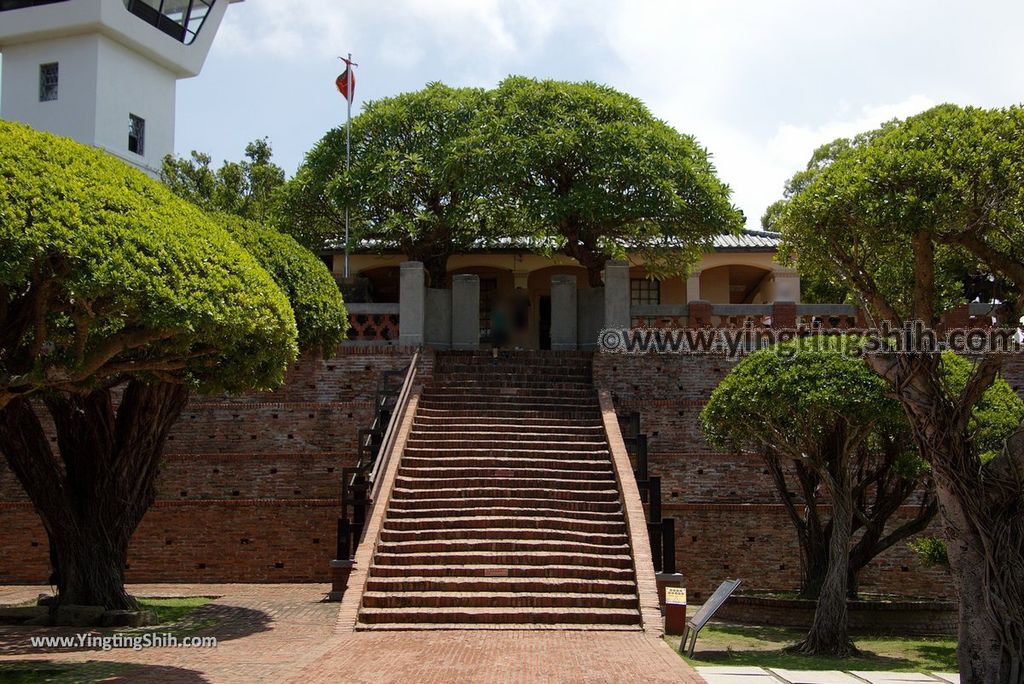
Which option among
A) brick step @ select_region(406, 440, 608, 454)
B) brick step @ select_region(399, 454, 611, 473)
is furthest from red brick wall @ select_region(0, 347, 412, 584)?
brick step @ select_region(399, 454, 611, 473)

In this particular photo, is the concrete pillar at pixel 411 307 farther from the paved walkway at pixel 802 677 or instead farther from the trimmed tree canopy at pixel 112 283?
the paved walkway at pixel 802 677

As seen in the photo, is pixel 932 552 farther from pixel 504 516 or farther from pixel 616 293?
pixel 616 293

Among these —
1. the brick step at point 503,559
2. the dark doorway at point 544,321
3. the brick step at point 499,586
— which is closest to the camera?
the brick step at point 499,586

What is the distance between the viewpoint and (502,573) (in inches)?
533

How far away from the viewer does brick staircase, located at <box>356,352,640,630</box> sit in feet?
42.3

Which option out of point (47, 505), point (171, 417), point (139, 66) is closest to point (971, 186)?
point (171, 417)

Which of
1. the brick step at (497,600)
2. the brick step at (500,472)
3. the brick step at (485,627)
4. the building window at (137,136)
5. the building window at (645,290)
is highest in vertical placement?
the building window at (137,136)

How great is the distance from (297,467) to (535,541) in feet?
19.4

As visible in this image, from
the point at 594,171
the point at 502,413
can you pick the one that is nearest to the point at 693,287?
the point at 594,171

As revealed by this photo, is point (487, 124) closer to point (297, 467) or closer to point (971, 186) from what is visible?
point (297, 467)

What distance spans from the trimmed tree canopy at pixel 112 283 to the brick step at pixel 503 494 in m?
4.23

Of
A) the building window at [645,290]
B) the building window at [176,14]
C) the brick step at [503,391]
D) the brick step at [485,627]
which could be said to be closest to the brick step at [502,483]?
the brick step at [503,391]

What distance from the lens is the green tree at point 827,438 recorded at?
1364 cm

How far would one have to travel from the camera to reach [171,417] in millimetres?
14453
